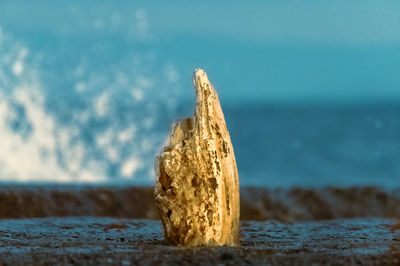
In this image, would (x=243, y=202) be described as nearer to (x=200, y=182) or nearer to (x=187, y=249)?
(x=200, y=182)

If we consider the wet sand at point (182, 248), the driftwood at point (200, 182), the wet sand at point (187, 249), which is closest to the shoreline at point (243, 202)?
the wet sand at point (182, 248)

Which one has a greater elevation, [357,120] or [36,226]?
[357,120]

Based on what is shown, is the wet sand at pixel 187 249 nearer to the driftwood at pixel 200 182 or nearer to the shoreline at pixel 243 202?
the driftwood at pixel 200 182

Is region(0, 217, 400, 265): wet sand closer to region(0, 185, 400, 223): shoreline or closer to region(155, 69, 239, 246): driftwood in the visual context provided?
region(155, 69, 239, 246): driftwood

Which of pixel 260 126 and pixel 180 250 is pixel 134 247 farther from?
pixel 260 126

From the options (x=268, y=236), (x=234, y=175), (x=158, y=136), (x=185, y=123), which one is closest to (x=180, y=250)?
(x=234, y=175)

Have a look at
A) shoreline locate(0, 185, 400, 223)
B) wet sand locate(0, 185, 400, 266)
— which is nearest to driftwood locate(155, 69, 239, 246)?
wet sand locate(0, 185, 400, 266)
